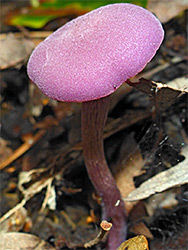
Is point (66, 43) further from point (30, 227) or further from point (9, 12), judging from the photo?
point (9, 12)

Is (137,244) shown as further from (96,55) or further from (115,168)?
(96,55)

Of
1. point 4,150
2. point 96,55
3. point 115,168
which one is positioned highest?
point 96,55

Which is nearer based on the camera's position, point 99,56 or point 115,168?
point 99,56

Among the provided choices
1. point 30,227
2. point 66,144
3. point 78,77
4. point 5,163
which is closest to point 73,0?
point 66,144

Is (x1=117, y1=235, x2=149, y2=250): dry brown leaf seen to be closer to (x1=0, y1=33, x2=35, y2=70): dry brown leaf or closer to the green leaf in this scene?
(x1=0, y1=33, x2=35, y2=70): dry brown leaf

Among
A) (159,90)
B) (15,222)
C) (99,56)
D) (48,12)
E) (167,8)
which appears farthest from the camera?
(48,12)

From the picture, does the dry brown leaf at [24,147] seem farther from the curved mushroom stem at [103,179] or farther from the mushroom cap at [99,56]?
the mushroom cap at [99,56]

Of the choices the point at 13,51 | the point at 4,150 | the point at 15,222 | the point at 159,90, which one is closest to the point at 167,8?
the point at 159,90
